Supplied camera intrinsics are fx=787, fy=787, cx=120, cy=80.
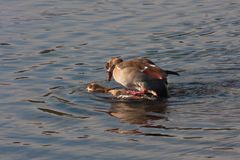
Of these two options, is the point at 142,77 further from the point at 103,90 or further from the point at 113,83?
the point at 113,83

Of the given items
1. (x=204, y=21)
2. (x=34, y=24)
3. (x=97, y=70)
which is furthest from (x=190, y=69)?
(x=34, y=24)

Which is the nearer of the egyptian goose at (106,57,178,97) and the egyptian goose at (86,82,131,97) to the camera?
the egyptian goose at (106,57,178,97)

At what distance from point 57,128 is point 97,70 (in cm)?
335

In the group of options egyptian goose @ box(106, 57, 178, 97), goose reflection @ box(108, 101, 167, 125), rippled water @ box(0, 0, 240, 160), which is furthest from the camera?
egyptian goose @ box(106, 57, 178, 97)

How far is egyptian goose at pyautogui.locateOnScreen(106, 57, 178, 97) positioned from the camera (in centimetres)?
1127

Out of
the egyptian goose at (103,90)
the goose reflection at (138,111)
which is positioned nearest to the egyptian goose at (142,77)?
the egyptian goose at (103,90)

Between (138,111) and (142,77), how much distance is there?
0.85 metres

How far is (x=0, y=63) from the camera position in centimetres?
1323

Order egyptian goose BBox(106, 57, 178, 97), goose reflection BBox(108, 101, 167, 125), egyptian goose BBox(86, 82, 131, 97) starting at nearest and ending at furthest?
goose reflection BBox(108, 101, 167, 125), egyptian goose BBox(106, 57, 178, 97), egyptian goose BBox(86, 82, 131, 97)

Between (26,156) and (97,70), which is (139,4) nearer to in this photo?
(97,70)

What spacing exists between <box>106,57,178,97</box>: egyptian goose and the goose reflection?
25 cm

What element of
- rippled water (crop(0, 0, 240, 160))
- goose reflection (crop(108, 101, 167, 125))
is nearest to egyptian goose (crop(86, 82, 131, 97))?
rippled water (crop(0, 0, 240, 160))

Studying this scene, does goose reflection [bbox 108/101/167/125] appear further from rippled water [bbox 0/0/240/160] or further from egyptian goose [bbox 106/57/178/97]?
egyptian goose [bbox 106/57/178/97]

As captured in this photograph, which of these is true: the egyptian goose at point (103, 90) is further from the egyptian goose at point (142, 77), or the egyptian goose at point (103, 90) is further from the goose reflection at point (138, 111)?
the goose reflection at point (138, 111)
